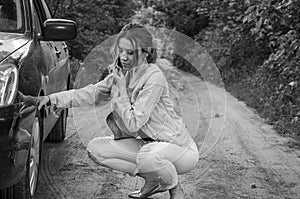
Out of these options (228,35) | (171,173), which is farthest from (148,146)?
(228,35)

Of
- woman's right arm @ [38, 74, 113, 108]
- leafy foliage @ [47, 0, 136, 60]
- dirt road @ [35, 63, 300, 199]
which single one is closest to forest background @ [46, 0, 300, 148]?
leafy foliage @ [47, 0, 136, 60]

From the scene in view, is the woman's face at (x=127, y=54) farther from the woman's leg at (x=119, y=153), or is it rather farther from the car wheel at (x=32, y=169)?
→ the car wheel at (x=32, y=169)

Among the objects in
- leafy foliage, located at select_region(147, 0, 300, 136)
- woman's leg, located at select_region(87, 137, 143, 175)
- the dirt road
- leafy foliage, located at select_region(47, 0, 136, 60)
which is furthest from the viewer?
leafy foliage, located at select_region(47, 0, 136, 60)

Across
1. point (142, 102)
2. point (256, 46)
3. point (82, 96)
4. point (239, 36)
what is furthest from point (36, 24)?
point (239, 36)

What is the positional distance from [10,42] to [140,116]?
1067mm

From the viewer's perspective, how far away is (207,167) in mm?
6246

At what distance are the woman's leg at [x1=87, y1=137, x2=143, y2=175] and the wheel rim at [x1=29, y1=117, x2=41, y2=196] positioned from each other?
43 centimetres

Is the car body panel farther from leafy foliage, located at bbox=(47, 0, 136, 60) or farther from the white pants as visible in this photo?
leafy foliage, located at bbox=(47, 0, 136, 60)

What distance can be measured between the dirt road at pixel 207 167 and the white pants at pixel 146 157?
24.7 inches

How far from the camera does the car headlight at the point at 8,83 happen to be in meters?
3.55

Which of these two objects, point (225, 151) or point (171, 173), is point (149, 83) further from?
point (225, 151)

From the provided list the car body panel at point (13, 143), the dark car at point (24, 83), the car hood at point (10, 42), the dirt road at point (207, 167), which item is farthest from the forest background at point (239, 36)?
the car body panel at point (13, 143)

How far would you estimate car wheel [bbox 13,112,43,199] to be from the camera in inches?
155

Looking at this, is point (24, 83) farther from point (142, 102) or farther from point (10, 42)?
point (142, 102)
